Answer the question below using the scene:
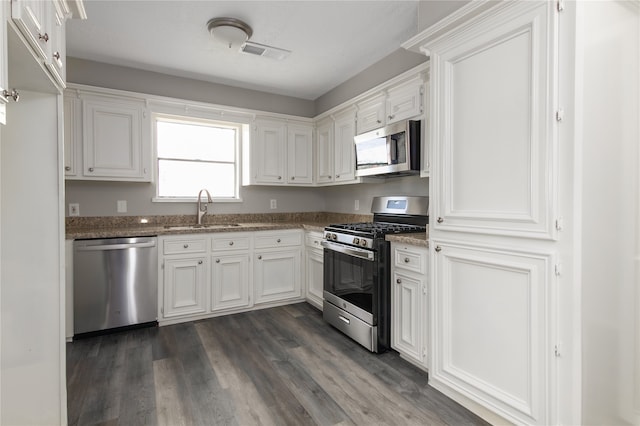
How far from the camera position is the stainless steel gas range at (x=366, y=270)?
8.21ft

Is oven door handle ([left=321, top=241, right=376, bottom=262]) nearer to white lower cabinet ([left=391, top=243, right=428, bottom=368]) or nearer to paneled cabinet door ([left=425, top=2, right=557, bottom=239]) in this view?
white lower cabinet ([left=391, top=243, right=428, bottom=368])

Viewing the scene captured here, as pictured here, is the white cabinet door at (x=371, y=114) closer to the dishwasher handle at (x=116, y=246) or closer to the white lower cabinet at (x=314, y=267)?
the white lower cabinet at (x=314, y=267)

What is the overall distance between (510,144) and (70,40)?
3.50 m

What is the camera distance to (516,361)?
1.66 metres

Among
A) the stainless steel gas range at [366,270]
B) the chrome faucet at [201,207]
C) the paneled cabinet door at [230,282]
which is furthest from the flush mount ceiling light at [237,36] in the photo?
the paneled cabinet door at [230,282]

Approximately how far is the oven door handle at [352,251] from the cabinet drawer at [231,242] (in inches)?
34.2

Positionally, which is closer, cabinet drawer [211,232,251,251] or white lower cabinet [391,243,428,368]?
white lower cabinet [391,243,428,368]

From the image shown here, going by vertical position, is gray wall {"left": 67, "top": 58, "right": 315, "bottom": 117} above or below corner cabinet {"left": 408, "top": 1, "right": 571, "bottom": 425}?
above

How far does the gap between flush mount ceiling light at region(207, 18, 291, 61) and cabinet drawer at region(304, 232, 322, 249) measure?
1.79m

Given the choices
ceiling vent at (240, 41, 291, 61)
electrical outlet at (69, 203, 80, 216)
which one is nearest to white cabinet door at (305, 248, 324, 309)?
ceiling vent at (240, 41, 291, 61)

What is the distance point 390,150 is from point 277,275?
72.2 inches

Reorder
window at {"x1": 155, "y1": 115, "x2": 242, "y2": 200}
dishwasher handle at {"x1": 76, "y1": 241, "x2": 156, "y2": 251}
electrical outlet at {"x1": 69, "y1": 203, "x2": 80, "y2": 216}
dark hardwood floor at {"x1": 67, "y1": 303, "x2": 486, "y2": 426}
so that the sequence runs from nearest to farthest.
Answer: dark hardwood floor at {"x1": 67, "y1": 303, "x2": 486, "y2": 426} → dishwasher handle at {"x1": 76, "y1": 241, "x2": 156, "y2": 251} → electrical outlet at {"x1": 69, "y1": 203, "x2": 80, "y2": 216} → window at {"x1": 155, "y1": 115, "x2": 242, "y2": 200}

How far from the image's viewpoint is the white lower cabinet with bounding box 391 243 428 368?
2.23 metres

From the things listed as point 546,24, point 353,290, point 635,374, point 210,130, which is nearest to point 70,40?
point 210,130
